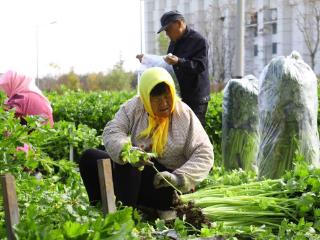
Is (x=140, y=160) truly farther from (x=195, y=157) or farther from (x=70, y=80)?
(x=70, y=80)

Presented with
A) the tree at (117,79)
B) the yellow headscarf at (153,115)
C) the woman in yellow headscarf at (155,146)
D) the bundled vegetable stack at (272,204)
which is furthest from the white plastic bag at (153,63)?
the tree at (117,79)

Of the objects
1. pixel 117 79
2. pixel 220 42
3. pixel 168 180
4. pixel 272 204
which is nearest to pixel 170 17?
pixel 168 180

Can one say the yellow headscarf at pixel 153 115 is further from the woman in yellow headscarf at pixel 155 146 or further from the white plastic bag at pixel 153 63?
the white plastic bag at pixel 153 63

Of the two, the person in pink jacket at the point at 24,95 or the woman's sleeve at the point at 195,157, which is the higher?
the person in pink jacket at the point at 24,95

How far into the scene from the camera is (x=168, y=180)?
12.4ft

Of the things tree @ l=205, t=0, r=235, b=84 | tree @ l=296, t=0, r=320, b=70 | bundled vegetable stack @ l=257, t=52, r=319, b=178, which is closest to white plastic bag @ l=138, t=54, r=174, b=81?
bundled vegetable stack @ l=257, t=52, r=319, b=178

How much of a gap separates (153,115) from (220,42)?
1643 inches

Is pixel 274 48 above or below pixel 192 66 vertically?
above

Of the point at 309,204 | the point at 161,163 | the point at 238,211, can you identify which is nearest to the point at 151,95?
the point at 161,163

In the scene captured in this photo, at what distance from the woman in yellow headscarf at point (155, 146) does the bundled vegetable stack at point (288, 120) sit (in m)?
1.29

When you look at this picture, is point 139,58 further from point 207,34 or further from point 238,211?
point 207,34

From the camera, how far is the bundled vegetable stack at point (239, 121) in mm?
7012

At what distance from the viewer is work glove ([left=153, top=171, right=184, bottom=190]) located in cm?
374

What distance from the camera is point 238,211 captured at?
384cm
